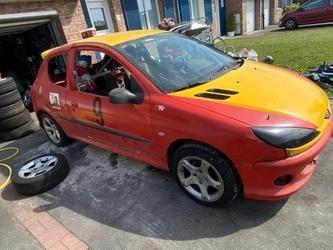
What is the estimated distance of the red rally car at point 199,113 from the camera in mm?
2389

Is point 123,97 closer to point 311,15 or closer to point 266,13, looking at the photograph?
point 311,15

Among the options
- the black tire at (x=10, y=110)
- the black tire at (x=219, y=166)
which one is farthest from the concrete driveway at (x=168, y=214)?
the black tire at (x=10, y=110)

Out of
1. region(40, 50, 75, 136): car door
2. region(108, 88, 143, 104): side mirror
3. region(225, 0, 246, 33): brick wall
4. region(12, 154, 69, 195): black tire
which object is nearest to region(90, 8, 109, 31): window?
region(40, 50, 75, 136): car door

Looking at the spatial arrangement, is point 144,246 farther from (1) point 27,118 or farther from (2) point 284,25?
(2) point 284,25

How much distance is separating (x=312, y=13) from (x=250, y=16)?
456 centimetres

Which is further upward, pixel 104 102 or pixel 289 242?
pixel 104 102

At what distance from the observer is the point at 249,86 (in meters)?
2.88

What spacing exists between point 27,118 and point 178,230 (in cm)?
450

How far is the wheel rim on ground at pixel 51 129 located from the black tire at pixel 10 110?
881 mm

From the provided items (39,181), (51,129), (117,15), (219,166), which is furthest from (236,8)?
(219,166)

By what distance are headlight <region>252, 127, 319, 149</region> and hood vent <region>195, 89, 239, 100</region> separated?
505 millimetres

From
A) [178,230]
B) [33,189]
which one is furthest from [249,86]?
[33,189]

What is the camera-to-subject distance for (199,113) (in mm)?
2586

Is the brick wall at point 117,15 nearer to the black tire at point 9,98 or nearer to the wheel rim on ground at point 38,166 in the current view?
the black tire at point 9,98
